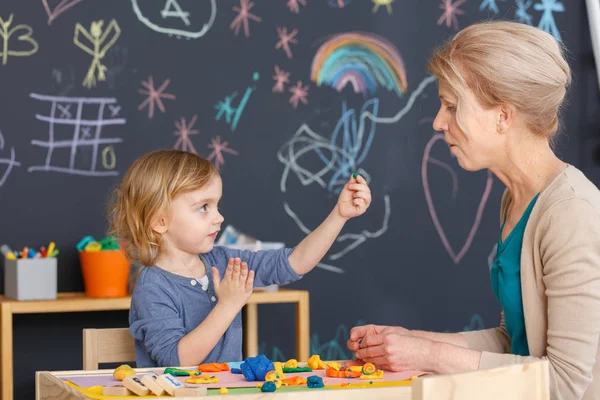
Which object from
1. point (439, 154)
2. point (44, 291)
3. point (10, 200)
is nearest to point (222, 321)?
point (44, 291)

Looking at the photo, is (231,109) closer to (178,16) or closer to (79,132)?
(178,16)

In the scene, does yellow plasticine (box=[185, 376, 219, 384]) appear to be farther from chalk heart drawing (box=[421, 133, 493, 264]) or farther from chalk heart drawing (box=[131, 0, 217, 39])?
chalk heart drawing (box=[421, 133, 493, 264])

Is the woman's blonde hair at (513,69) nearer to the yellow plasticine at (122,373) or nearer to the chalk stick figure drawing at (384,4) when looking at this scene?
the yellow plasticine at (122,373)

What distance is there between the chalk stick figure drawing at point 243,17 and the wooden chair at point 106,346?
5.34ft

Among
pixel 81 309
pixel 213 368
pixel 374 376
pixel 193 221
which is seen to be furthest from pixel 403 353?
pixel 81 309

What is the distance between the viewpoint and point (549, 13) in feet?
12.5

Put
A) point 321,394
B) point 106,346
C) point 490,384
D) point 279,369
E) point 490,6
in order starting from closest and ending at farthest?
point 490,384 → point 321,394 → point 279,369 → point 106,346 → point 490,6

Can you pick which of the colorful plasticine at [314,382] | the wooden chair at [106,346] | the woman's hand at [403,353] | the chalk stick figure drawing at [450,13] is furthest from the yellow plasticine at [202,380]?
the chalk stick figure drawing at [450,13]

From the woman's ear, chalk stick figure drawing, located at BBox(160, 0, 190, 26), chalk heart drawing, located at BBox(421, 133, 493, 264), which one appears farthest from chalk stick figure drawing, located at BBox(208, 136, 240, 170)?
the woman's ear

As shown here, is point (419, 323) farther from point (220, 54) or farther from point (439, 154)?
point (220, 54)

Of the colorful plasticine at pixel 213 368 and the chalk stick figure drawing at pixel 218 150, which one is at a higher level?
the chalk stick figure drawing at pixel 218 150

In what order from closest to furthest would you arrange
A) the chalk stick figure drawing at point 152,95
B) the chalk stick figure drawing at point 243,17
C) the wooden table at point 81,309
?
the wooden table at point 81,309
the chalk stick figure drawing at point 152,95
the chalk stick figure drawing at point 243,17

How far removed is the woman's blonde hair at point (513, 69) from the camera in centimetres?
173

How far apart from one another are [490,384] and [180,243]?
1.05 m
